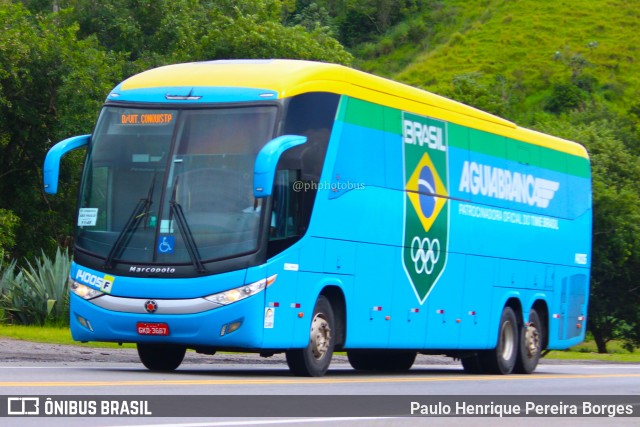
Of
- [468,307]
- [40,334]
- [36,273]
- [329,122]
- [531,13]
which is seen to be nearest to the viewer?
[329,122]

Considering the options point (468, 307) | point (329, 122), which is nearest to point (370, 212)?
point (329, 122)

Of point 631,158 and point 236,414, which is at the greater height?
point 631,158

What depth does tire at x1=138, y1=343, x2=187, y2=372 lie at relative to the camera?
16.5m

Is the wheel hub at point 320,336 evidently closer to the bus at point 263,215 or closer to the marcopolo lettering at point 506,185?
the bus at point 263,215

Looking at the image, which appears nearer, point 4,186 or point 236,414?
point 236,414

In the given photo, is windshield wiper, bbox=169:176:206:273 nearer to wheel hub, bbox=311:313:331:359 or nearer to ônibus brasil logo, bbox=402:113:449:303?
wheel hub, bbox=311:313:331:359

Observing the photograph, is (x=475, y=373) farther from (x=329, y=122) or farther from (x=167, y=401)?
(x=167, y=401)

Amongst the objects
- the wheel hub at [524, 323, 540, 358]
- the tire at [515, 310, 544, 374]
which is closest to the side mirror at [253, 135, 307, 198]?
the tire at [515, 310, 544, 374]

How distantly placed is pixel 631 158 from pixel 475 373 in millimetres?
32360

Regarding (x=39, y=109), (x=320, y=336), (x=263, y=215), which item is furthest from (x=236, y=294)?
(x=39, y=109)

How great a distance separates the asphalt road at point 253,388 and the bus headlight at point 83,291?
0.86 m

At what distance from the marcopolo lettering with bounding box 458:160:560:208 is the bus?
2.97ft

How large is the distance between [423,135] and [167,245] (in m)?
5.06

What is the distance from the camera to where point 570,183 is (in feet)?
78.4
